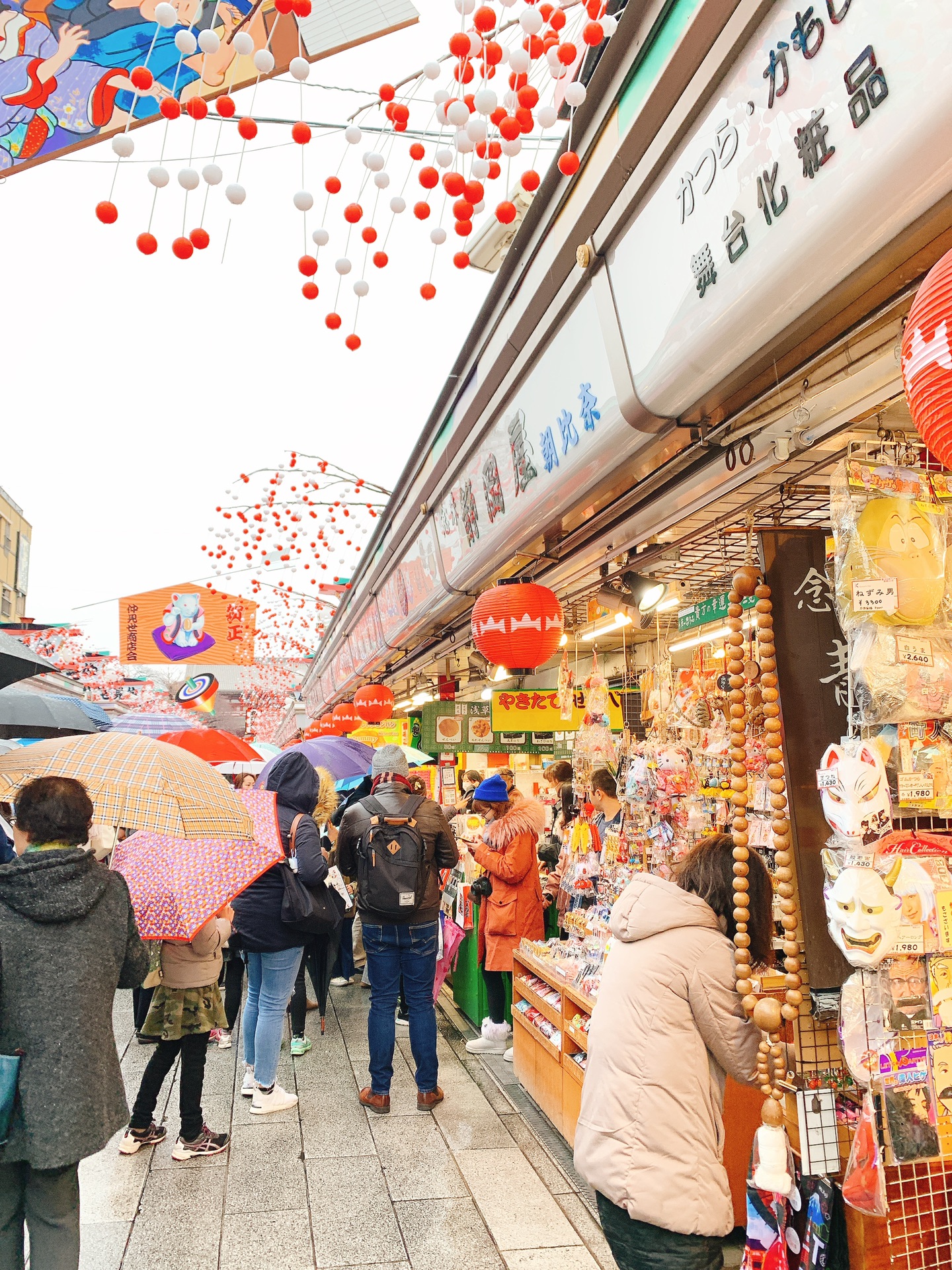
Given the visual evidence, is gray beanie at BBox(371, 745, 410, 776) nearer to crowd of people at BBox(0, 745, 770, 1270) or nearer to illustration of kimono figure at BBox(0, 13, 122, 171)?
crowd of people at BBox(0, 745, 770, 1270)

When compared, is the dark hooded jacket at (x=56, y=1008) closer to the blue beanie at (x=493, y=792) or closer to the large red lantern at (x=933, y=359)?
the large red lantern at (x=933, y=359)

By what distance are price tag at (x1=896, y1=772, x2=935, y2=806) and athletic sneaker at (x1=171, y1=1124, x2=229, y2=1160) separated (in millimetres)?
4264

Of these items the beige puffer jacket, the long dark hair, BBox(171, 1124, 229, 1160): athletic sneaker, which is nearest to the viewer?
the beige puffer jacket

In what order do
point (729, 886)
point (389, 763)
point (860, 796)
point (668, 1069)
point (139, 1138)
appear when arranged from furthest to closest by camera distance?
1. point (389, 763)
2. point (139, 1138)
3. point (729, 886)
4. point (668, 1069)
5. point (860, 796)

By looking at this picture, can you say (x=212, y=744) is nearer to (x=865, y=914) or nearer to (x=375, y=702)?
(x=375, y=702)

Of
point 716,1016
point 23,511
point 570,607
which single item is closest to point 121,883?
point 716,1016

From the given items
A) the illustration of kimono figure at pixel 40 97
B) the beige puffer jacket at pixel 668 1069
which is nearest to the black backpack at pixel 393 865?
the beige puffer jacket at pixel 668 1069

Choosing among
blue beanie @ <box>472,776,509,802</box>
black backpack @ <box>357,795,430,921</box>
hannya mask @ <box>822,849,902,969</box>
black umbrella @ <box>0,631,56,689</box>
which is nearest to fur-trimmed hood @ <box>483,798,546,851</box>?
blue beanie @ <box>472,776,509,802</box>

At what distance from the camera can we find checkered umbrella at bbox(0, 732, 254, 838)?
12.6ft

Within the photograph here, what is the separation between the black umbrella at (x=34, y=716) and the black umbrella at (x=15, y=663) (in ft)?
8.31

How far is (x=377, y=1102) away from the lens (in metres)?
5.18

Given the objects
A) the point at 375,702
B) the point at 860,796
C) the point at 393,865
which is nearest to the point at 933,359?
the point at 860,796

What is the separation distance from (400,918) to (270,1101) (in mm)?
1388

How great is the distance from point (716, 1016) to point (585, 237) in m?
3.04
